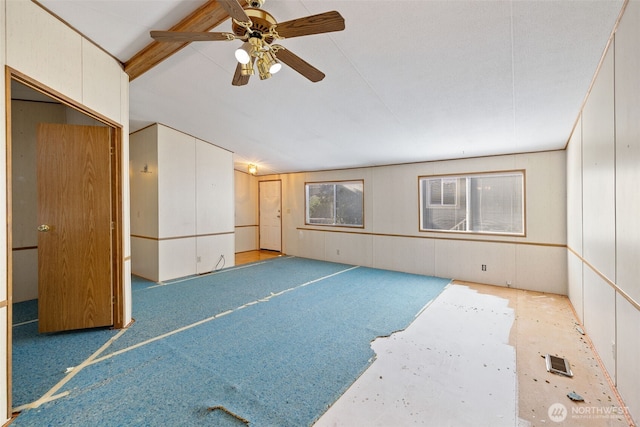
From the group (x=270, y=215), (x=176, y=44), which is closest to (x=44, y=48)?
(x=176, y=44)

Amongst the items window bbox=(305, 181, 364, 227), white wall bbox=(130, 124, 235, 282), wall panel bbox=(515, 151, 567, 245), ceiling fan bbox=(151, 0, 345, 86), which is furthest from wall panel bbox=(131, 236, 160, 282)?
wall panel bbox=(515, 151, 567, 245)

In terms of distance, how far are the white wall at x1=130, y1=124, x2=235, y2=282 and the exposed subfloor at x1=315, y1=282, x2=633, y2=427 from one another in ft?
13.4

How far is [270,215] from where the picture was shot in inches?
332

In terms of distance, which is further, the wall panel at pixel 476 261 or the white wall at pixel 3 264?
the wall panel at pixel 476 261

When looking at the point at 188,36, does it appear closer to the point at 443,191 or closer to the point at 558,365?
the point at 558,365

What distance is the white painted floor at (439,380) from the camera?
1.79m

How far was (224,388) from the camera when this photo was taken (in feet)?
6.76

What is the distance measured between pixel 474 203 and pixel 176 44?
17.1 ft

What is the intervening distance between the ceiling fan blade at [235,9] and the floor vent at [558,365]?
349 cm

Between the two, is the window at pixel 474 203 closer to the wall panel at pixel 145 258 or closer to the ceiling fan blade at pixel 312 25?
the ceiling fan blade at pixel 312 25

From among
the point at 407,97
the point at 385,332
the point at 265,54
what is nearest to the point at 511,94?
the point at 407,97

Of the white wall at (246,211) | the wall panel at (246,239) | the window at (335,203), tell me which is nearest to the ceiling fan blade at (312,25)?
the window at (335,203)

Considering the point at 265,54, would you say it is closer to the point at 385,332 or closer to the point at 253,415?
the point at 253,415

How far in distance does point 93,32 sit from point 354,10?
2.31 meters
